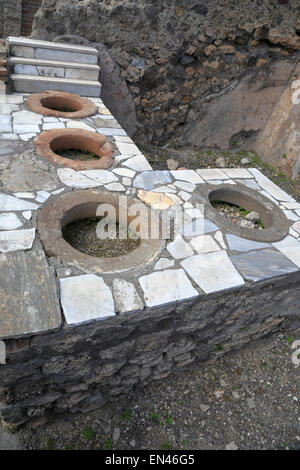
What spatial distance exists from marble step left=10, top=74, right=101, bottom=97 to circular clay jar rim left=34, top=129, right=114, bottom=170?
127 cm

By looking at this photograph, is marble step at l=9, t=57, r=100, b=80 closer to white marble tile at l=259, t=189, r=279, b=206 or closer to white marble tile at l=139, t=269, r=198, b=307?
white marble tile at l=259, t=189, r=279, b=206

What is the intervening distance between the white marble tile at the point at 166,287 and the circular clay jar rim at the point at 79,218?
0.52ft

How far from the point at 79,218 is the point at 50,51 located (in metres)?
3.22

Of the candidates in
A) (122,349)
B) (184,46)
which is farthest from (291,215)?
(184,46)

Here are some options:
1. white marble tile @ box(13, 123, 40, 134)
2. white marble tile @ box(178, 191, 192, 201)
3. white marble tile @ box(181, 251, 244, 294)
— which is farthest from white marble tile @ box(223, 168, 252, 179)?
white marble tile @ box(13, 123, 40, 134)

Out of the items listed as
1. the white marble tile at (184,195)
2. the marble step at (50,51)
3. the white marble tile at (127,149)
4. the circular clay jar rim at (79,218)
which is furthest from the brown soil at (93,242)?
the marble step at (50,51)

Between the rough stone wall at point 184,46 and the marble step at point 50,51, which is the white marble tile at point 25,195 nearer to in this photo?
the marble step at point 50,51

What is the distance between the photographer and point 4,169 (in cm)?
322

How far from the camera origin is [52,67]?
4855mm

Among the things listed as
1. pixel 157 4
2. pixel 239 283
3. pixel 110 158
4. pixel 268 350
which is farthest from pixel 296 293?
pixel 157 4

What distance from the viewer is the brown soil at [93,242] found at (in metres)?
2.90

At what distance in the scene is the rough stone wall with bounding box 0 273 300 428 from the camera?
208cm

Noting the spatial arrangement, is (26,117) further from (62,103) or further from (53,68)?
(53,68)
